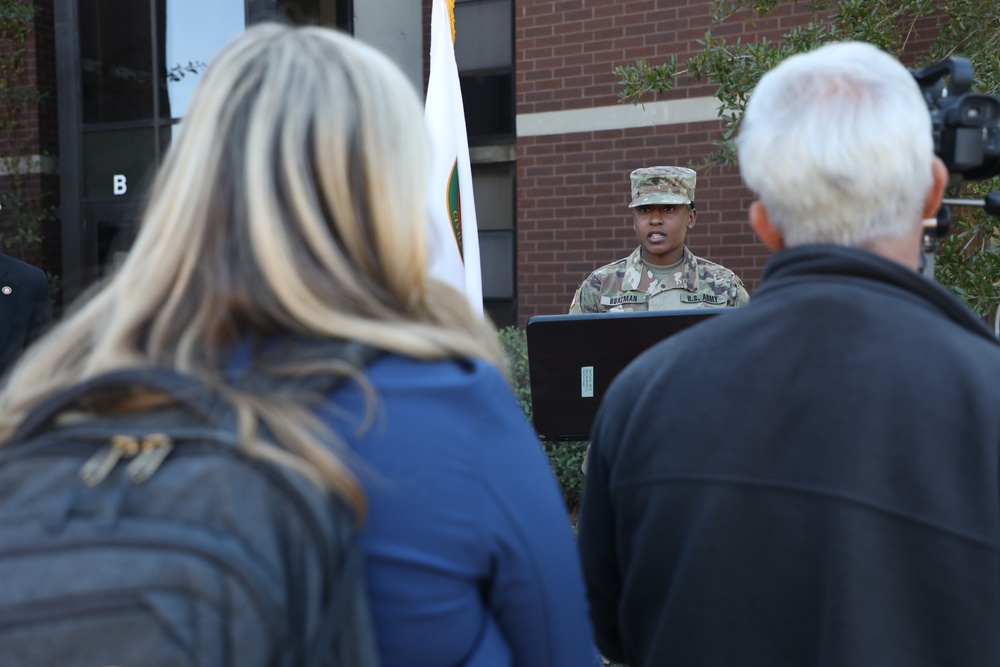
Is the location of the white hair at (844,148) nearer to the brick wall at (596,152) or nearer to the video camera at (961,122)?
the video camera at (961,122)

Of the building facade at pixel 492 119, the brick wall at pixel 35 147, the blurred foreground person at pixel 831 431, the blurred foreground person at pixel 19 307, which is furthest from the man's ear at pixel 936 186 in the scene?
the brick wall at pixel 35 147

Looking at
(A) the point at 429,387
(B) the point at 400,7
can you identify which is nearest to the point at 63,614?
(A) the point at 429,387

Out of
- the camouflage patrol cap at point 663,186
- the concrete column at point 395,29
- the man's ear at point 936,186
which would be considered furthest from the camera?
the concrete column at point 395,29

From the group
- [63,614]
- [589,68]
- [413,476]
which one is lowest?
[63,614]

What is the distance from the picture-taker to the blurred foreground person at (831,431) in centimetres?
141

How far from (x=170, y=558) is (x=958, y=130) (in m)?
1.46

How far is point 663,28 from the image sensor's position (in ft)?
24.2

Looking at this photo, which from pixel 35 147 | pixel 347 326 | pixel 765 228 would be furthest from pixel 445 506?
pixel 35 147

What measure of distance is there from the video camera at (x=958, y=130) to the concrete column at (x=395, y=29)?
6.79m

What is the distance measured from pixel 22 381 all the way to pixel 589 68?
697 cm

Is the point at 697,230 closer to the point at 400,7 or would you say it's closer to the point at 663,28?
the point at 663,28

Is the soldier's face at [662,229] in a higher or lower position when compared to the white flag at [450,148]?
lower

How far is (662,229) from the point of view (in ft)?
15.7

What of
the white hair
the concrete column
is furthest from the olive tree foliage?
the concrete column
